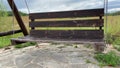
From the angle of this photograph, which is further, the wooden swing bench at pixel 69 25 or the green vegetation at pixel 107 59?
the wooden swing bench at pixel 69 25

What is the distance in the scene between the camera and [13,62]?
405 cm

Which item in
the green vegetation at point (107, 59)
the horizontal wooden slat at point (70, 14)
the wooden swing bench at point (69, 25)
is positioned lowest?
the green vegetation at point (107, 59)

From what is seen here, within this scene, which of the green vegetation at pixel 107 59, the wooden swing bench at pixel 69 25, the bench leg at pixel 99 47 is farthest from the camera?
the wooden swing bench at pixel 69 25

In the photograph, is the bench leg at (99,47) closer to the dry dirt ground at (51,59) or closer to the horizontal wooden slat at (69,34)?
the dry dirt ground at (51,59)

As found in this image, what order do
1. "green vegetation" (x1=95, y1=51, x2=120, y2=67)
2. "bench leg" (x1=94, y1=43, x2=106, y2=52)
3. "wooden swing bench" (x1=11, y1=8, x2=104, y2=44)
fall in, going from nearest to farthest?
"green vegetation" (x1=95, y1=51, x2=120, y2=67) → "bench leg" (x1=94, y1=43, x2=106, y2=52) → "wooden swing bench" (x1=11, y1=8, x2=104, y2=44)

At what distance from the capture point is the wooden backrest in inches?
197

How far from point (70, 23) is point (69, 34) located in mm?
259

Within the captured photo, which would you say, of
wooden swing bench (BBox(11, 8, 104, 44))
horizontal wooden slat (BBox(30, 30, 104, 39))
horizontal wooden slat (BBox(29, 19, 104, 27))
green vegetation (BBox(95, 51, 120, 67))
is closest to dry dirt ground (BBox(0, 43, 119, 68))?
green vegetation (BBox(95, 51, 120, 67))

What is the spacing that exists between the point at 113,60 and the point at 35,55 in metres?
1.51

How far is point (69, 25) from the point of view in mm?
5324

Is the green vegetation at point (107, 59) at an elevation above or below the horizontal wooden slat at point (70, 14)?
below

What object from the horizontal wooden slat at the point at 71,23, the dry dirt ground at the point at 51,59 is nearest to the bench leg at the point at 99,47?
the dry dirt ground at the point at 51,59

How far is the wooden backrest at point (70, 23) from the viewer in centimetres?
500

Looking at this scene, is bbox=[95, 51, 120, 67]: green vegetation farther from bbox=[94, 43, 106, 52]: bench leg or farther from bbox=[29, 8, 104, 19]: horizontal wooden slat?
bbox=[29, 8, 104, 19]: horizontal wooden slat
